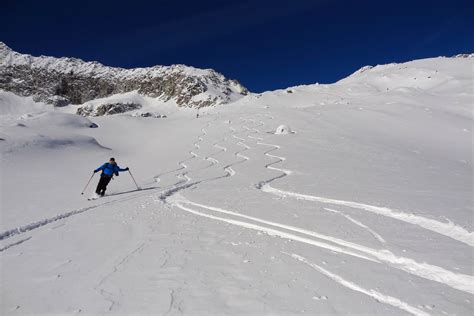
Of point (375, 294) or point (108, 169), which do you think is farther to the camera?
point (108, 169)

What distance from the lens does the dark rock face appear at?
163750mm

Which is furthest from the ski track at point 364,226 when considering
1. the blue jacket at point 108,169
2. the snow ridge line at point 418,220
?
the blue jacket at point 108,169

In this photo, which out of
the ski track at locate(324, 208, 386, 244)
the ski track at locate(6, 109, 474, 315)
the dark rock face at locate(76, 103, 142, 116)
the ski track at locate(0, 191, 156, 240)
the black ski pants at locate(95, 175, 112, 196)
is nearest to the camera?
the ski track at locate(6, 109, 474, 315)

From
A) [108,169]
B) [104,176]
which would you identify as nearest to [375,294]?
[104,176]

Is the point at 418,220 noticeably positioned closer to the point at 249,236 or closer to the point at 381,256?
the point at 381,256

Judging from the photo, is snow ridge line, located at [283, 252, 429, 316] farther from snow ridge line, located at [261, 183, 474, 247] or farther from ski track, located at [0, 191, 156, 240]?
ski track, located at [0, 191, 156, 240]

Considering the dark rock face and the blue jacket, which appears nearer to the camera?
the blue jacket

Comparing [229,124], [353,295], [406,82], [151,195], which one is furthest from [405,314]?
[406,82]

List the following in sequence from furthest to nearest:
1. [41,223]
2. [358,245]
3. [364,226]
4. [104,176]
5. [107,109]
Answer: [107,109] < [104,176] < [41,223] < [364,226] < [358,245]

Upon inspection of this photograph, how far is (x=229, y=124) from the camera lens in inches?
1459

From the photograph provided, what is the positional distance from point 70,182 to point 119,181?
6.63 feet

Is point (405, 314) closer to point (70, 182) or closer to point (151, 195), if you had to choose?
point (151, 195)

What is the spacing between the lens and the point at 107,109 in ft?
538

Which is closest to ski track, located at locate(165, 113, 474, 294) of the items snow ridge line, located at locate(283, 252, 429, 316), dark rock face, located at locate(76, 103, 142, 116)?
snow ridge line, located at locate(283, 252, 429, 316)
